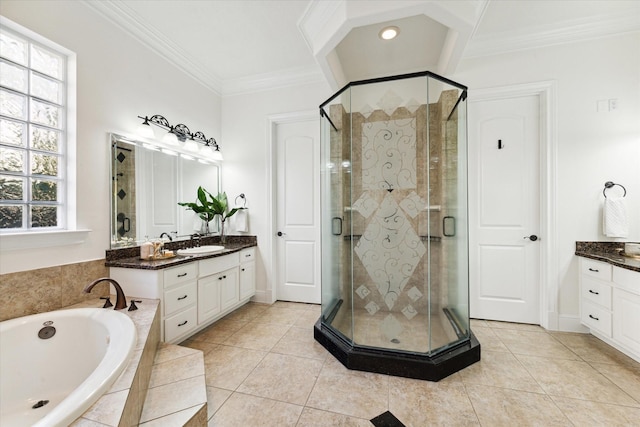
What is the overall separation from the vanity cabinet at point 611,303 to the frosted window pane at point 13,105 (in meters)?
4.32

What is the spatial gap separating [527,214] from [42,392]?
3.90 m

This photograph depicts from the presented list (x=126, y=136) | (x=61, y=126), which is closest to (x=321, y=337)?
(x=126, y=136)

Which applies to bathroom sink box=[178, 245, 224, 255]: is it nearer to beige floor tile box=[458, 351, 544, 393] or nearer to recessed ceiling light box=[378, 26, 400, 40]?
beige floor tile box=[458, 351, 544, 393]

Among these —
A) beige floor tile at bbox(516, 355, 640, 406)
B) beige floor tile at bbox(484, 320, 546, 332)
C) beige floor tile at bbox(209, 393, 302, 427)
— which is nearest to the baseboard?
beige floor tile at bbox(484, 320, 546, 332)

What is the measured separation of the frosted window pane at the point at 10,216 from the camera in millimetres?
1597

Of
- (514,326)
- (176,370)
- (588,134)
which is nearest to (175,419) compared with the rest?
(176,370)

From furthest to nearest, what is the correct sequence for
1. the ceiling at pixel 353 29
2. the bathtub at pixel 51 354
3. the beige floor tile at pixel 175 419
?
the ceiling at pixel 353 29, the bathtub at pixel 51 354, the beige floor tile at pixel 175 419

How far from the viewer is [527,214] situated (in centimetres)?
261

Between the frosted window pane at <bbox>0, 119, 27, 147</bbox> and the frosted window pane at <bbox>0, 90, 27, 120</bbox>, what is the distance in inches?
2.0

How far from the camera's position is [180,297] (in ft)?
7.14

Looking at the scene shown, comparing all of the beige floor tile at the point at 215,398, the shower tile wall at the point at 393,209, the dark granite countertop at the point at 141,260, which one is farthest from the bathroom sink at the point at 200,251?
the shower tile wall at the point at 393,209

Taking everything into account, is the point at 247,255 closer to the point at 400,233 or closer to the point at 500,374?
the point at 400,233

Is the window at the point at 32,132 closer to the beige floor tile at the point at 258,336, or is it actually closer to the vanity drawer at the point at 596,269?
the beige floor tile at the point at 258,336

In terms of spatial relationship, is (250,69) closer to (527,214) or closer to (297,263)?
(297,263)
